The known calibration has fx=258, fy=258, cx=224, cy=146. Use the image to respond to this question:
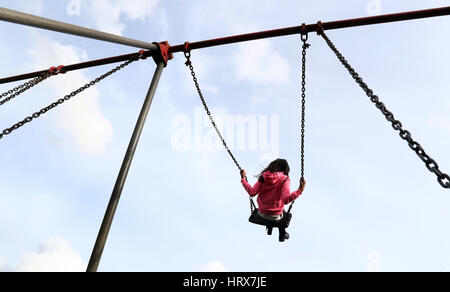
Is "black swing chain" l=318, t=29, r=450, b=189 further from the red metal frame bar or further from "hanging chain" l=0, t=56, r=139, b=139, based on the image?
"hanging chain" l=0, t=56, r=139, b=139

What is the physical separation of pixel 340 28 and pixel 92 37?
2884mm

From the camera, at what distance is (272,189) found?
4.36 metres

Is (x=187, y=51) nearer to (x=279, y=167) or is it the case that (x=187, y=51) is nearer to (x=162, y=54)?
(x=162, y=54)

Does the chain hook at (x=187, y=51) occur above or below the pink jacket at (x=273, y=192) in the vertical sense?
above

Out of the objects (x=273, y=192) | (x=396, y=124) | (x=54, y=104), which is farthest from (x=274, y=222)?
(x=54, y=104)

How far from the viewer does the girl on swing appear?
4.24 m

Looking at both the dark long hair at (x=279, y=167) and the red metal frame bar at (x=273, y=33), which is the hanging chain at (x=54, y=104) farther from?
the dark long hair at (x=279, y=167)

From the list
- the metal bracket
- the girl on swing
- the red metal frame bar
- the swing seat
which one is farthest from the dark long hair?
the metal bracket

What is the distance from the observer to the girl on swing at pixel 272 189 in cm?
424

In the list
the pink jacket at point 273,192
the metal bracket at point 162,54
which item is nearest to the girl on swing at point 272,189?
the pink jacket at point 273,192

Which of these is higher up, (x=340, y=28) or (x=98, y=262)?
(x=340, y=28)

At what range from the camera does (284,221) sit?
4492 millimetres
